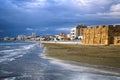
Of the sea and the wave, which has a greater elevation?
the sea

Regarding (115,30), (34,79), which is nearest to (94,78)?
(34,79)

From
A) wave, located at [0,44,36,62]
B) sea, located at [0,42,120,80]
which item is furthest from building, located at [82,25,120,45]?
sea, located at [0,42,120,80]

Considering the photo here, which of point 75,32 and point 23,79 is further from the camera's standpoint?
point 75,32

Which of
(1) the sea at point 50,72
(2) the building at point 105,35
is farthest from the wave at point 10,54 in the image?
(2) the building at point 105,35

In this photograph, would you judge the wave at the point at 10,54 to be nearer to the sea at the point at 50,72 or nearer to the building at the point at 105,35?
the sea at the point at 50,72

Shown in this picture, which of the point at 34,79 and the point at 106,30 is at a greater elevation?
the point at 106,30

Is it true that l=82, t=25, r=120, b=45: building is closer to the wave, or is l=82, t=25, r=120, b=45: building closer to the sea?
the wave

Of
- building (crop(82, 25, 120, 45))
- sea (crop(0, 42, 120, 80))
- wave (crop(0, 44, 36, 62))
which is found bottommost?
wave (crop(0, 44, 36, 62))

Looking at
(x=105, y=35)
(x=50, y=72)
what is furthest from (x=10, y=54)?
(x=105, y=35)

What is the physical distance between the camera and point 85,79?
1445cm

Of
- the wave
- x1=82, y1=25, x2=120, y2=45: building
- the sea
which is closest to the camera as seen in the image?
the sea

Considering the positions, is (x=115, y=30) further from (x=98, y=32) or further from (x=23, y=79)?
(x=23, y=79)

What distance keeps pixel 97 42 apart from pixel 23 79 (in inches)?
2519

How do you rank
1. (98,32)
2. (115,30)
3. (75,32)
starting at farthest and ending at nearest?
1. (75,32)
2. (98,32)
3. (115,30)
